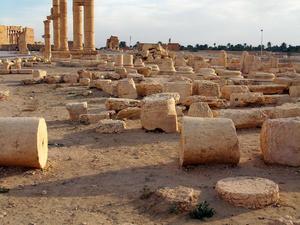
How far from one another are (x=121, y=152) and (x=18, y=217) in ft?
10.0

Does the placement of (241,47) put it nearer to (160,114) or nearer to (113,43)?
(113,43)

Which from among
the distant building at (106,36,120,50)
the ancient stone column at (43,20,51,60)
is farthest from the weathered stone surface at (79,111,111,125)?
the distant building at (106,36,120,50)

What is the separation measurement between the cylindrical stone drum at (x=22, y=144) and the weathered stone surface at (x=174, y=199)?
2028 mm

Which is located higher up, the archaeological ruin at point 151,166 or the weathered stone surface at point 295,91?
the weathered stone surface at point 295,91

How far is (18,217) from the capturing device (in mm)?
5152

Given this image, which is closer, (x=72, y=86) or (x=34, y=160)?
(x=34, y=160)

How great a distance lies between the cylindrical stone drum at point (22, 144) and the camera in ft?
21.5

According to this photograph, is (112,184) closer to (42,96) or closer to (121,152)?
(121,152)

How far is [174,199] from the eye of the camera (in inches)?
211

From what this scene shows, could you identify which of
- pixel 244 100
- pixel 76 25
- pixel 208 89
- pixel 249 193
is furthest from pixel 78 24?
pixel 249 193

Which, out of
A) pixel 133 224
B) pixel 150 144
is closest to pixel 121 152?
pixel 150 144

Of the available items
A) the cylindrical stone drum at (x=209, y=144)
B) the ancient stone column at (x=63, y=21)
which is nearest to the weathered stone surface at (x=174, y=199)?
the cylindrical stone drum at (x=209, y=144)

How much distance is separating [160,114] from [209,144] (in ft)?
8.68

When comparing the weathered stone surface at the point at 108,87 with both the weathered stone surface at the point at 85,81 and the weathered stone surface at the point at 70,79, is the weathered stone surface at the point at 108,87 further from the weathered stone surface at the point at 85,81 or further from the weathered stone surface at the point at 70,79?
the weathered stone surface at the point at 70,79
